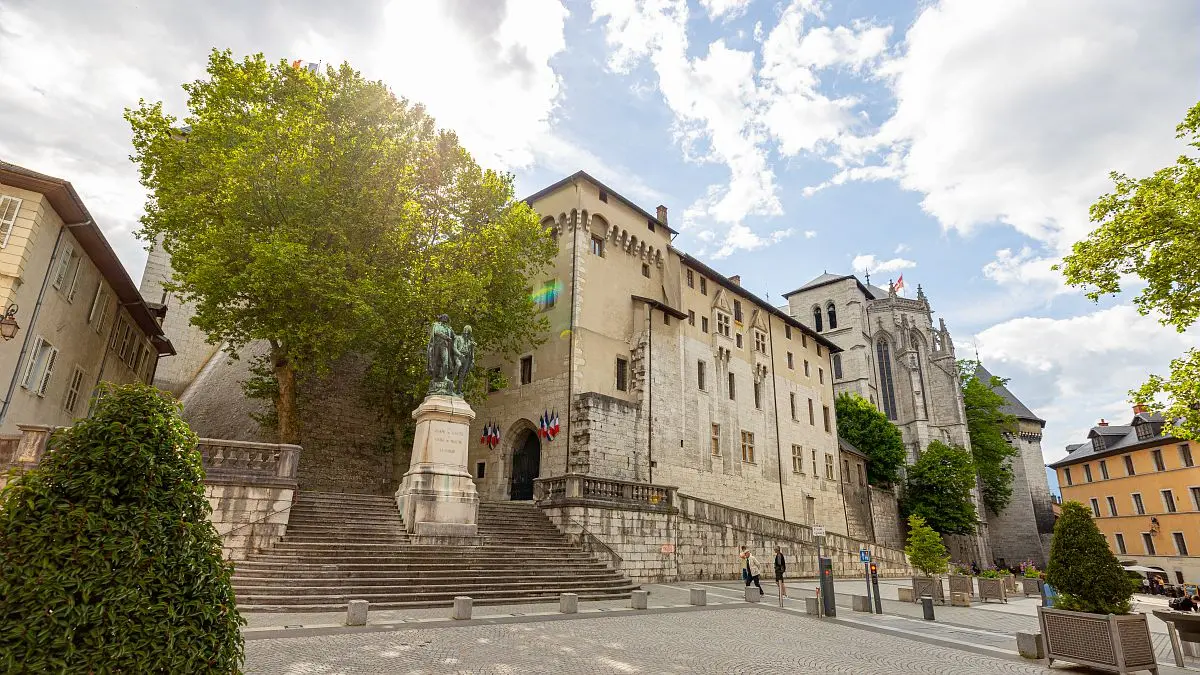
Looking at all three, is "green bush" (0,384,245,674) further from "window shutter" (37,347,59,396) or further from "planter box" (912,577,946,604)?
"window shutter" (37,347,59,396)

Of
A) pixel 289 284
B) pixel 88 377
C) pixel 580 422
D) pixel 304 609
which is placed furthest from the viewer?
pixel 580 422

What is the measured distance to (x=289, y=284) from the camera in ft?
60.3

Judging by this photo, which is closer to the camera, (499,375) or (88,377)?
(88,377)

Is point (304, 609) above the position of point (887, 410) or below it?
below

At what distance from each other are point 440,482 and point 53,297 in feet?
42.3

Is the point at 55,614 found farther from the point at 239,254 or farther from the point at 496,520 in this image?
the point at 239,254

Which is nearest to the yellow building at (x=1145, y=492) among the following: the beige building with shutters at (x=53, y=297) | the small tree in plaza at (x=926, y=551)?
the small tree in plaza at (x=926, y=551)

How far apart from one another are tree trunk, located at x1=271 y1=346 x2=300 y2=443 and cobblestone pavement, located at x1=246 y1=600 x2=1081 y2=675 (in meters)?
13.0

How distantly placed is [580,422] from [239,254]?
46.0ft

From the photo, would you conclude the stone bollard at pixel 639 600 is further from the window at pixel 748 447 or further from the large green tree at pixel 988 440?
the large green tree at pixel 988 440

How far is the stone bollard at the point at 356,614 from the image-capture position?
981cm

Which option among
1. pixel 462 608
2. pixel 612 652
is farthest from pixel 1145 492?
pixel 462 608

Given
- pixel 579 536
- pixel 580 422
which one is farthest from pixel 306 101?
pixel 579 536

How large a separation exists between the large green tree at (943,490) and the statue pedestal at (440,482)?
131ft
